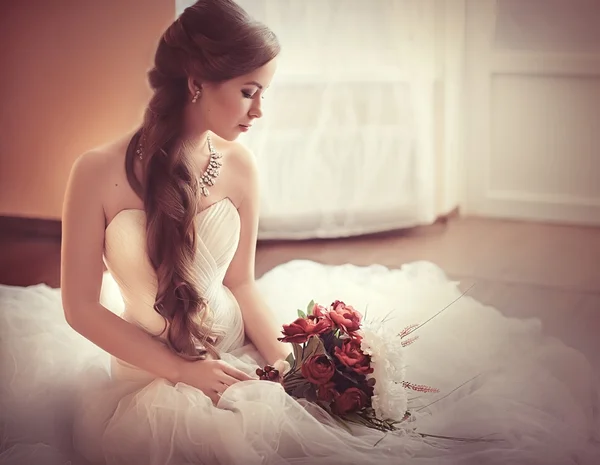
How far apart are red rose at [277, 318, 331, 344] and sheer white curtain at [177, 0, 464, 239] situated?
0.54 metres

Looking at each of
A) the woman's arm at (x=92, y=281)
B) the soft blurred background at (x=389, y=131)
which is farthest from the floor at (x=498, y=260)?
the woman's arm at (x=92, y=281)

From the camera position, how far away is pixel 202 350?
1950 millimetres

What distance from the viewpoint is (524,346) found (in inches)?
83.0

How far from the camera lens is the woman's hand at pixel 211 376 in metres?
1.90

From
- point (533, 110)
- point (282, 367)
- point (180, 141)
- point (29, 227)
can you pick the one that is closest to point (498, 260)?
point (533, 110)

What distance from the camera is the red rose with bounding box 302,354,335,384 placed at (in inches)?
72.0

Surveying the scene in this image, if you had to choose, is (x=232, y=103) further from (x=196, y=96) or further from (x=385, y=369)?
(x=385, y=369)

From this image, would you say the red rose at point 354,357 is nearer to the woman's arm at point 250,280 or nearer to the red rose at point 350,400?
the red rose at point 350,400

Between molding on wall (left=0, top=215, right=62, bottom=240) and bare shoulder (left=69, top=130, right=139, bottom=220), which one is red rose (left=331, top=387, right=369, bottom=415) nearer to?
bare shoulder (left=69, top=130, right=139, bottom=220)

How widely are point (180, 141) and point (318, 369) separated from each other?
1.89 feet

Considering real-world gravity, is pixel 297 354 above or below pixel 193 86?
below

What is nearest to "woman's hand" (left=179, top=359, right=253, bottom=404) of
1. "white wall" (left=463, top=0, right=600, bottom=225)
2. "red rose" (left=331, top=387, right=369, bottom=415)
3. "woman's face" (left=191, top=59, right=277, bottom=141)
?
"red rose" (left=331, top=387, right=369, bottom=415)

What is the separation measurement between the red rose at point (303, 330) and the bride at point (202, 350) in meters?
0.11

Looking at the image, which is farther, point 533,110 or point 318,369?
point 533,110
